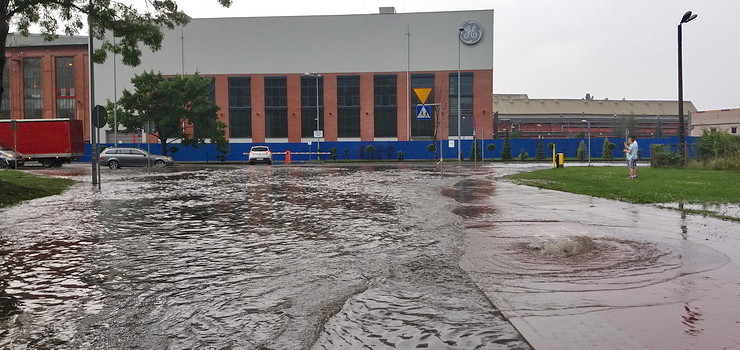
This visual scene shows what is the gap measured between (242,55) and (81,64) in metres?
19.4

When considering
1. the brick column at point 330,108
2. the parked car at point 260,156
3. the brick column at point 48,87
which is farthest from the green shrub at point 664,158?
the brick column at point 48,87

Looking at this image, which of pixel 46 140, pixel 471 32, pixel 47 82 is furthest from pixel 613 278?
pixel 47 82

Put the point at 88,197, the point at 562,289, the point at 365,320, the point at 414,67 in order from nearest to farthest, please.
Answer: the point at 365,320 → the point at 562,289 → the point at 88,197 → the point at 414,67

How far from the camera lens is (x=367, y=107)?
69.8m

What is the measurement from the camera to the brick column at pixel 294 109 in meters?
69.7

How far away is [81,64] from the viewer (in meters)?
72.3

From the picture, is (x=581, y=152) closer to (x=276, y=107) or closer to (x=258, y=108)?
(x=276, y=107)

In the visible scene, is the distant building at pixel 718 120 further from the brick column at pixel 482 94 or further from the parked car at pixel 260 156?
the parked car at pixel 260 156

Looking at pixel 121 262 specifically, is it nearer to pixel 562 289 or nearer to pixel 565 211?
pixel 562 289

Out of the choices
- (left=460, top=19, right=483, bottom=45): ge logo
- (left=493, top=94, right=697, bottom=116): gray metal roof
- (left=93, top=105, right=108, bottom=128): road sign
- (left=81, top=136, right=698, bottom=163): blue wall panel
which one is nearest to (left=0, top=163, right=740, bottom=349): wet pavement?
(left=93, top=105, right=108, bottom=128): road sign

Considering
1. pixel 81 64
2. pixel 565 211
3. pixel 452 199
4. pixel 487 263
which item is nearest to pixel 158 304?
pixel 487 263

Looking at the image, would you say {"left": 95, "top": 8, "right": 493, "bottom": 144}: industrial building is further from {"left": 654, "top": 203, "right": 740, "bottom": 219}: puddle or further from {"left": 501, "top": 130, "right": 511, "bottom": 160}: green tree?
{"left": 654, "top": 203, "right": 740, "bottom": 219}: puddle

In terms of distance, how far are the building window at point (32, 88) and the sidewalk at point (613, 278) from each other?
73436mm

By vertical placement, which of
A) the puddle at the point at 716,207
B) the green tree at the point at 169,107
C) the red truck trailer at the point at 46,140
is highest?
the green tree at the point at 169,107
